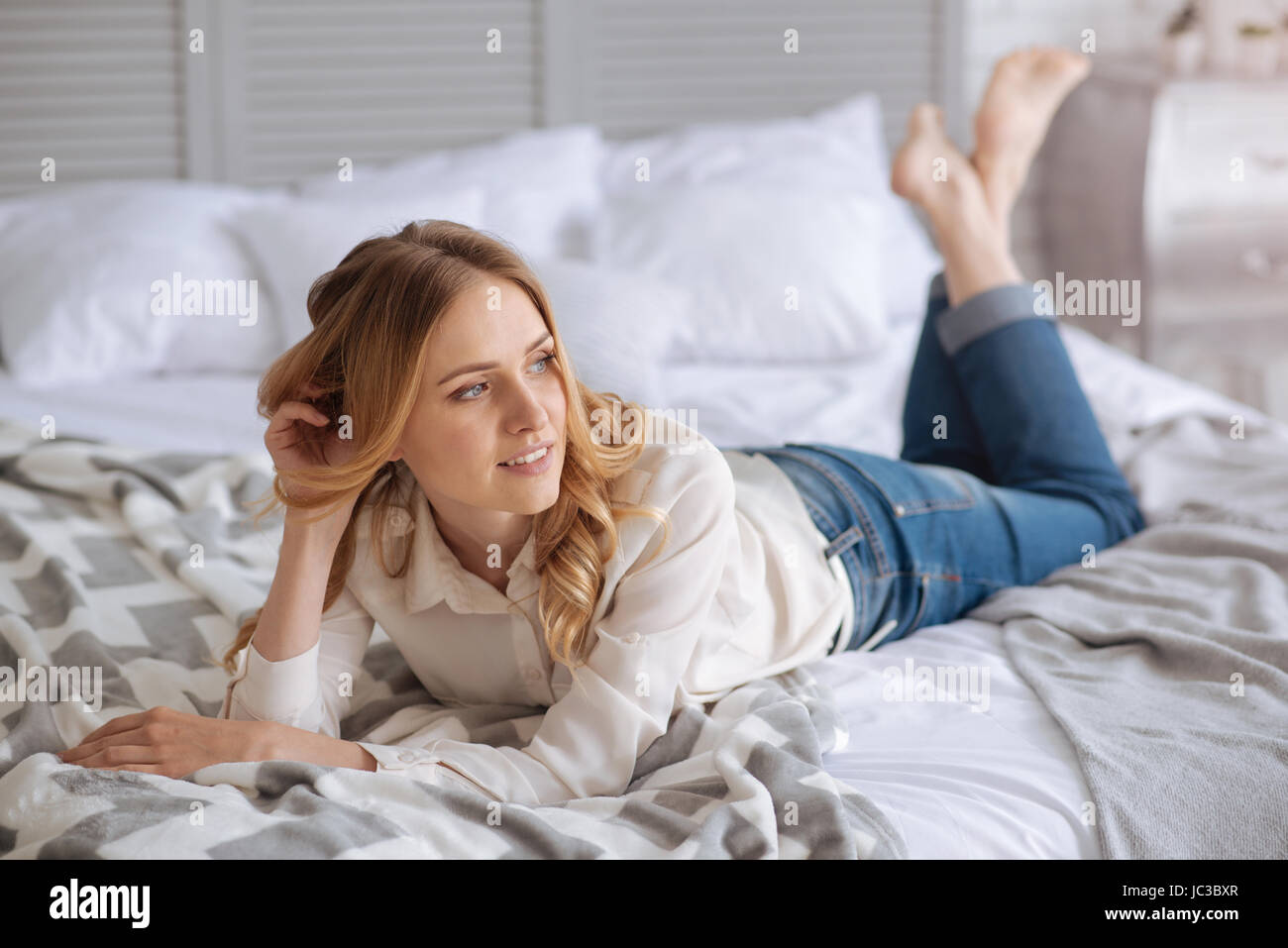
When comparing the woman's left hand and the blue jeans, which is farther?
the blue jeans

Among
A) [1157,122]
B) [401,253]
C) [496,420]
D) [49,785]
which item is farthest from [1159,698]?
[1157,122]

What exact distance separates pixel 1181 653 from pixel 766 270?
1271 mm

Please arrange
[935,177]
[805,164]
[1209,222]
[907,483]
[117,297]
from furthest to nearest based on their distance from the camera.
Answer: [1209,222], [805,164], [117,297], [935,177], [907,483]

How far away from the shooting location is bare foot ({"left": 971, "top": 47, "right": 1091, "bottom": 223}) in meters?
1.82

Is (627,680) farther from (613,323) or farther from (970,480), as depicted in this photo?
(613,323)

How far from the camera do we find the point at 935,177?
1.77 meters

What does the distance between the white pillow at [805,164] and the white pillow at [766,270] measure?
12 cm

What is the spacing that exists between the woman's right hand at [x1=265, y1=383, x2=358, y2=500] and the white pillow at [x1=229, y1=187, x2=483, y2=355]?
1160mm

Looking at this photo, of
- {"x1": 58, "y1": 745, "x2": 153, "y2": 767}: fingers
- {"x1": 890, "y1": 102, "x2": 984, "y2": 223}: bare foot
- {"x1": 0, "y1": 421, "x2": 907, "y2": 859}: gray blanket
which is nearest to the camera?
{"x1": 0, "y1": 421, "x2": 907, "y2": 859}: gray blanket

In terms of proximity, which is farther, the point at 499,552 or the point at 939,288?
the point at 939,288

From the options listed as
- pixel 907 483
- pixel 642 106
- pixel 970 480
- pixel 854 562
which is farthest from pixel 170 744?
pixel 642 106

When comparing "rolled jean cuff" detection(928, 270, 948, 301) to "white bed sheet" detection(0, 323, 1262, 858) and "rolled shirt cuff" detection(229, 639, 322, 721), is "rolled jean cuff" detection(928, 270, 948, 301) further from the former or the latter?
"rolled shirt cuff" detection(229, 639, 322, 721)

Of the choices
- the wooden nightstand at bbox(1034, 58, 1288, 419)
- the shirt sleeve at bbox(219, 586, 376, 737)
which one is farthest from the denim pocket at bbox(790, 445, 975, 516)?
the wooden nightstand at bbox(1034, 58, 1288, 419)

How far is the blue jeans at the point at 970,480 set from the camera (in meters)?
1.37
